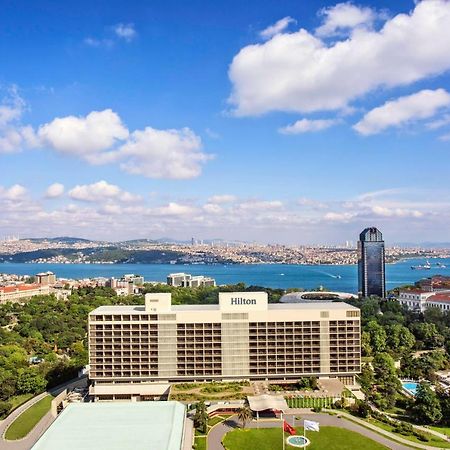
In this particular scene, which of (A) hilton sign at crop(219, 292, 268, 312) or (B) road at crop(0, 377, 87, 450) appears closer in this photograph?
(B) road at crop(0, 377, 87, 450)

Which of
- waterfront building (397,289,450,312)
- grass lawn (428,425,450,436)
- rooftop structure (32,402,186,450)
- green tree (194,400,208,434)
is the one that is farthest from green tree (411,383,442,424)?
waterfront building (397,289,450,312)

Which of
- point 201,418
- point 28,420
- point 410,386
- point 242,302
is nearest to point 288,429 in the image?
point 201,418

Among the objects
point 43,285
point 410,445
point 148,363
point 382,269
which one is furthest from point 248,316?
point 43,285

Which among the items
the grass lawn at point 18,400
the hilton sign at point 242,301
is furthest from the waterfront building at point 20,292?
the hilton sign at point 242,301

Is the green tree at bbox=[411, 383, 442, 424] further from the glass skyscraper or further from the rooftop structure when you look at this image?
the glass skyscraper

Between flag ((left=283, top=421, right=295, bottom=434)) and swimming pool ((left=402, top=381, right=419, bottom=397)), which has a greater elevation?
flag ((left=283, top=421, right=295, bottom=434))

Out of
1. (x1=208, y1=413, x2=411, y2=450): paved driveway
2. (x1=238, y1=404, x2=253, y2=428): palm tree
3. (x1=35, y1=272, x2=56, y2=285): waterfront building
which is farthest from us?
(x1=35, y1=272, x2=56, y2=285): waterfront building

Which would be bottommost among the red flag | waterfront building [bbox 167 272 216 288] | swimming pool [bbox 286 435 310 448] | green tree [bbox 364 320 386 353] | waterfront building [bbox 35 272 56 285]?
swimming pool [bbox 286 435 310 448]
